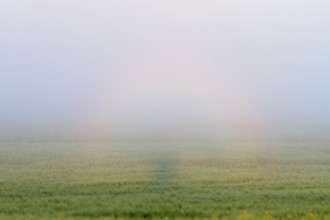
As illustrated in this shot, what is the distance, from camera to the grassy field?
1438 centimetres

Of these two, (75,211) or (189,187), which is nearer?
(75,211)

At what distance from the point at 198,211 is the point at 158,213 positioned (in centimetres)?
117

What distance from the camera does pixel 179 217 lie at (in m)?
14.0

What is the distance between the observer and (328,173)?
23094 millimetres

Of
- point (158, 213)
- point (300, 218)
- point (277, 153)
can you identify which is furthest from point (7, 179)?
point (277, 153)

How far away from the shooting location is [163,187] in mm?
18594

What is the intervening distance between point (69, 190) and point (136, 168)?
22.0 feet

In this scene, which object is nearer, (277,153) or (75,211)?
(75,211)

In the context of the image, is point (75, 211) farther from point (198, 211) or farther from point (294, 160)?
point (294, 160)

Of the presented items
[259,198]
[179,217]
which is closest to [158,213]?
[179,217]

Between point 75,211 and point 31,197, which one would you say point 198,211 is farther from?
point 31,197

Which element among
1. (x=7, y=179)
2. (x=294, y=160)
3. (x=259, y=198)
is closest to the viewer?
(x=259, y=198)

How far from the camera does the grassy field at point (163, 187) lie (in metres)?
14.4

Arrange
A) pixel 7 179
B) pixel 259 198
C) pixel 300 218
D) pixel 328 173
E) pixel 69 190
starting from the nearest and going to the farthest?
1. pixel 300 218
2. pixel 259 198
3. pixel 69 190
4. pixel 7 179
5. pixel 328 173
